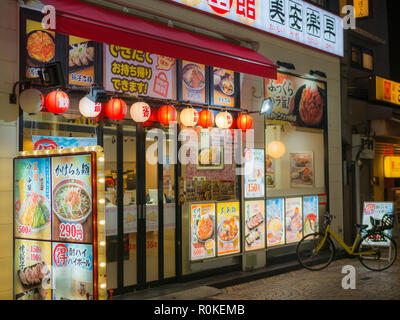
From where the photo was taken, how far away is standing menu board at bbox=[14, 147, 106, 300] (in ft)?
19.3

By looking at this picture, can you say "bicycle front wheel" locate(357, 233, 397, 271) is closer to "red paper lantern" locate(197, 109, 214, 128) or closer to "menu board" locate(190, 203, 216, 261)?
"menu board" locate(190, 203, 216, 261)

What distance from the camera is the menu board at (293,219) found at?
1218cm

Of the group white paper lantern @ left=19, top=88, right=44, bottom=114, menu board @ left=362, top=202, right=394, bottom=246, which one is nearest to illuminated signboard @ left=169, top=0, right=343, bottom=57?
white paper lantern @ left=19, top=88, right=44, bottom=114

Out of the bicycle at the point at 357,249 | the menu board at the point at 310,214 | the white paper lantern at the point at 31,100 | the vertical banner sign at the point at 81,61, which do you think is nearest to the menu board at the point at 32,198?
the white paper lantern at the point at 31,100

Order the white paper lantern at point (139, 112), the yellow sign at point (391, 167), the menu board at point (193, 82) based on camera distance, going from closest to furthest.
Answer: the white paper lantern at point (139, 112) → the menu board at point (193, 82) → the yellow sign at point (391, 167)

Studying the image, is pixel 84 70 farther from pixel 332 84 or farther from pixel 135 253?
pixel 332 84

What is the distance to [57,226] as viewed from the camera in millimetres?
6285

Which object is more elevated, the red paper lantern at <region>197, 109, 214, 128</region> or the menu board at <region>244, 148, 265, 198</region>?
the red paper lantern at <region>197, 109, 214, 128</region>

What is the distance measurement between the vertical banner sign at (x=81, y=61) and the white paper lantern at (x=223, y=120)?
116 inches

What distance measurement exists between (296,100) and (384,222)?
3970mm

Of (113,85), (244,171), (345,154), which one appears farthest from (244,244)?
(345,154)

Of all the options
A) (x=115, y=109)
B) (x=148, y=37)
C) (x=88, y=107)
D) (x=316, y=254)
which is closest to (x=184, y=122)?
(x=115, y=109)

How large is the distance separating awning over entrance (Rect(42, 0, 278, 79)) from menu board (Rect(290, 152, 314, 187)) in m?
3.64

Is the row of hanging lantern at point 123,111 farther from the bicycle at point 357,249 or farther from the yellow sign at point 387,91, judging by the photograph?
the yellow sign at point 387,91
